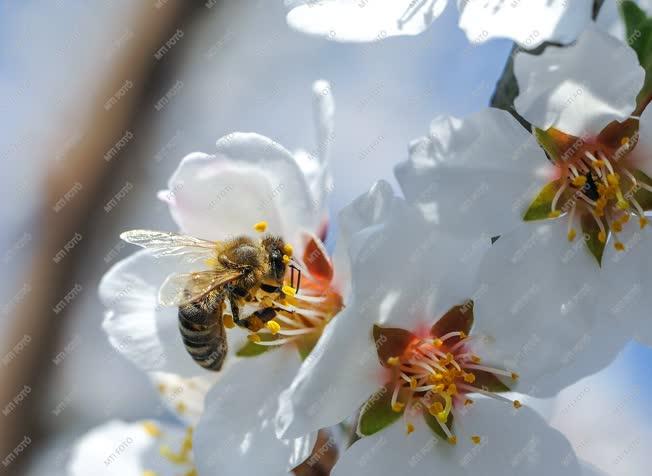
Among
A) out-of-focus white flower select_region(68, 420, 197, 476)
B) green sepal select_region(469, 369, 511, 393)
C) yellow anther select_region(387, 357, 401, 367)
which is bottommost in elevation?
out-of-focus white flower select_region(68, 420, 197, 476)

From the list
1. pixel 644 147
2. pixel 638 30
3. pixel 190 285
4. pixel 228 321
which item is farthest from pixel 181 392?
pixel 638 30

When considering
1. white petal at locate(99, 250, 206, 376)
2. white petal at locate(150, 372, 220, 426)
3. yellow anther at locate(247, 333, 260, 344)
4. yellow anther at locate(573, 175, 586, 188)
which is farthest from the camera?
white petal at locate(150, 372, 220, 426)

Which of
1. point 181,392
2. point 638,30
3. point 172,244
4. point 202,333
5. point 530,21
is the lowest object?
point 181,392

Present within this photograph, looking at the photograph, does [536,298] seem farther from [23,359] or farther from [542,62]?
[23,359]

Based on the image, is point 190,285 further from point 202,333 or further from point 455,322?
point 455,322

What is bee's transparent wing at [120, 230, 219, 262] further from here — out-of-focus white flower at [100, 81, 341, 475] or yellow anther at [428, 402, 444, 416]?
yellow anther at [428, 402, 444, 416]

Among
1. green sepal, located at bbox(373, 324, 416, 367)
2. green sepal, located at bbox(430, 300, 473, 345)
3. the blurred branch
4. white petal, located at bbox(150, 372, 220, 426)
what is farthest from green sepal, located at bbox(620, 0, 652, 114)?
the blurred branch

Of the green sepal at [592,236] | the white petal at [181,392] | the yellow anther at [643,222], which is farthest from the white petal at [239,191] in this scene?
the yellow anther at [643,222]
